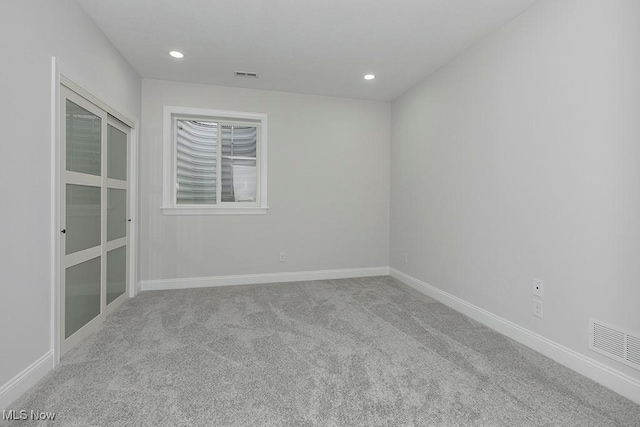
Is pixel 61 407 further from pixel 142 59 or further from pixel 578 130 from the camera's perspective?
pixel 578 130

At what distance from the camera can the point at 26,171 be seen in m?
1.85

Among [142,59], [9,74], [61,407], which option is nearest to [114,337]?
[61,407]

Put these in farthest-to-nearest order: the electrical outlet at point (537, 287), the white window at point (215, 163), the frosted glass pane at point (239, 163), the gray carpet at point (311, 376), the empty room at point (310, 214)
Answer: the frosted glass pane at point (239, 163)
the white window at point (215, 163)
the electrical outlet at point (537, 287)
the empty room at point (310, 214)
the gray carpet at point (311, 376)

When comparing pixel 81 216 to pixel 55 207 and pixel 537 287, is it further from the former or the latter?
pixel 537 287

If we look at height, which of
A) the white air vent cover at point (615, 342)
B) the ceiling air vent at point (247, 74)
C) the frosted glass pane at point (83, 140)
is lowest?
the white air vent cover at point (615, 342)

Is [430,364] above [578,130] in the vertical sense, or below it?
below

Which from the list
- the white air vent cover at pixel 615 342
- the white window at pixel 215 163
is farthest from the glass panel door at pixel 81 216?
the white air vent cover at pixel 615 342

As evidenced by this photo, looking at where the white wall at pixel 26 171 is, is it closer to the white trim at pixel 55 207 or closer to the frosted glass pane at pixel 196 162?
the white trim at pixel 55 207

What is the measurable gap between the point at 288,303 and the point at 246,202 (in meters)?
1.65

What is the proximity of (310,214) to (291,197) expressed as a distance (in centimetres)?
37

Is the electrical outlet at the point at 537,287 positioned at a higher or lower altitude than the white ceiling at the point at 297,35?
lower

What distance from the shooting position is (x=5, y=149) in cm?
168

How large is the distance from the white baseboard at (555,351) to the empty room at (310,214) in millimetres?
15

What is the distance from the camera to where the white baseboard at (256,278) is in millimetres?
3988
